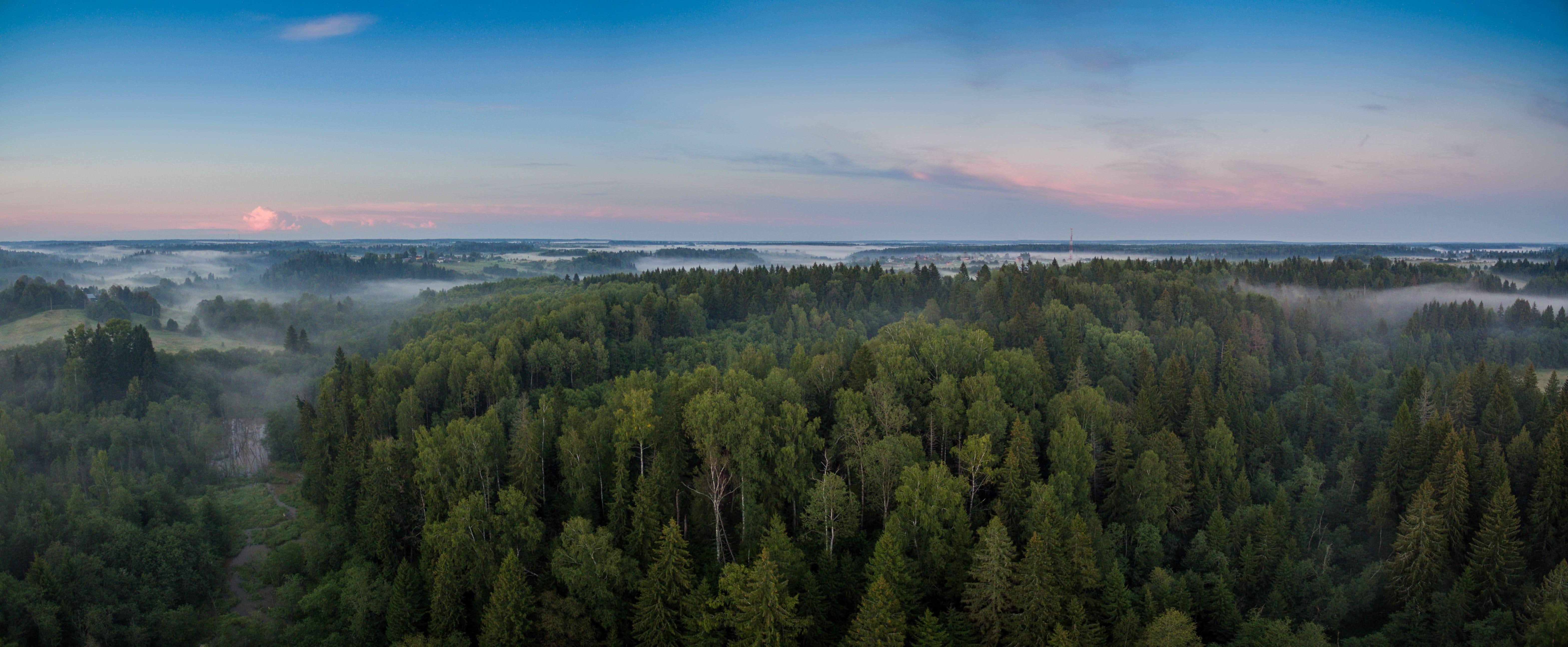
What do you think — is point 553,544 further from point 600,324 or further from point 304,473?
point 600,324

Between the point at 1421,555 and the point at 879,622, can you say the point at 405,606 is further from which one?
the point at 1421,555

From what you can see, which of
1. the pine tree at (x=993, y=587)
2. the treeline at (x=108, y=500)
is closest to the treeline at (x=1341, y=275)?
the pine tree at (x=993, y=587)

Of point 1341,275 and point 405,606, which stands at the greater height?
point 1341,275

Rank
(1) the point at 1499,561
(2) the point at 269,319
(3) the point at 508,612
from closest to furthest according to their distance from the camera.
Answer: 1. (3) the point at 508,612
2. (1) the point at 1499,561
3. (2) the point at 269,319

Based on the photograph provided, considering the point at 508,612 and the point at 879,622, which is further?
the point at 508,612

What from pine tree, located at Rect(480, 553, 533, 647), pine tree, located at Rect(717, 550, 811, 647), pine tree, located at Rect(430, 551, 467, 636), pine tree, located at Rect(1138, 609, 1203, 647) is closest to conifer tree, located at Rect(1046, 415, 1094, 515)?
pine tree, located at Rect(1138, 609, 1203, 647)

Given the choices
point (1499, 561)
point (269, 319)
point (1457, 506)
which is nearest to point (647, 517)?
point (1499, 561)
